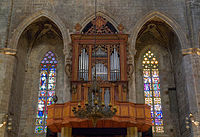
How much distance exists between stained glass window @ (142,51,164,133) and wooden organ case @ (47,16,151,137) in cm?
296

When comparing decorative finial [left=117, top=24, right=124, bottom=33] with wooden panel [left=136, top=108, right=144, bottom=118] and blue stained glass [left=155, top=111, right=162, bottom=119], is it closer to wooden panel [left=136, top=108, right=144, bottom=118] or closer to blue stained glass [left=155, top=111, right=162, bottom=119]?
wooden panel [left=136, top=108, right=144, bottom=118]

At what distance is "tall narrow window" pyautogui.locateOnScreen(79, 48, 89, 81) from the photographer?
668 inches

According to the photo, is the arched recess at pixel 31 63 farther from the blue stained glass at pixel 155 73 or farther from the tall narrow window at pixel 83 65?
the blue stained glass at pixel 155 73

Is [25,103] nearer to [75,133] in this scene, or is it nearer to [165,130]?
[75,133]

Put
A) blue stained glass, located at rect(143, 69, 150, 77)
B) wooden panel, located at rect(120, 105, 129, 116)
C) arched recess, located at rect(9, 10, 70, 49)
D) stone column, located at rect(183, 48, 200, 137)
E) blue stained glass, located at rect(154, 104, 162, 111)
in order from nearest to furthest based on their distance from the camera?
wooden panel, located at rect(120, 105, 129, 116)
stone column, located at rect(183, 48, 200, 137)
arched recess, located at rect(9, 10, 70, 49)
blue stained glass, located at rect(154, 104, 162, 111)
blue stained glass, located at rect(143, 69, 150, 77)

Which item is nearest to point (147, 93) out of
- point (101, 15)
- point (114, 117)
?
point (101, 15)

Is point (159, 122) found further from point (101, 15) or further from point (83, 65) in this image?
point (101, 15)

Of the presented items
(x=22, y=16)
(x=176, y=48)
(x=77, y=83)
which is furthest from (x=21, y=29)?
(x=176, y=48)

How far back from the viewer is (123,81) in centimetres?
1670

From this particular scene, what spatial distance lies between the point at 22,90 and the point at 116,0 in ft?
29.9

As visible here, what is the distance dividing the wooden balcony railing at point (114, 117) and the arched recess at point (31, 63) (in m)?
2.26

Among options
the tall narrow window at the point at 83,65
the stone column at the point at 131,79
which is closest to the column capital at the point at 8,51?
the tall narrow window at the point at 83,65

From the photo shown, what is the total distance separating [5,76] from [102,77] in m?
5.98

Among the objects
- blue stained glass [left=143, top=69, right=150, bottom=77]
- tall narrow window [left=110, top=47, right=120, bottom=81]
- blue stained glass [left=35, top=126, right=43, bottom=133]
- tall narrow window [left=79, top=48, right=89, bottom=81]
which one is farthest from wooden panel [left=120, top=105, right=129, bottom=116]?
blue stained glass [left=35, top=126, right=43, bottom=133]
